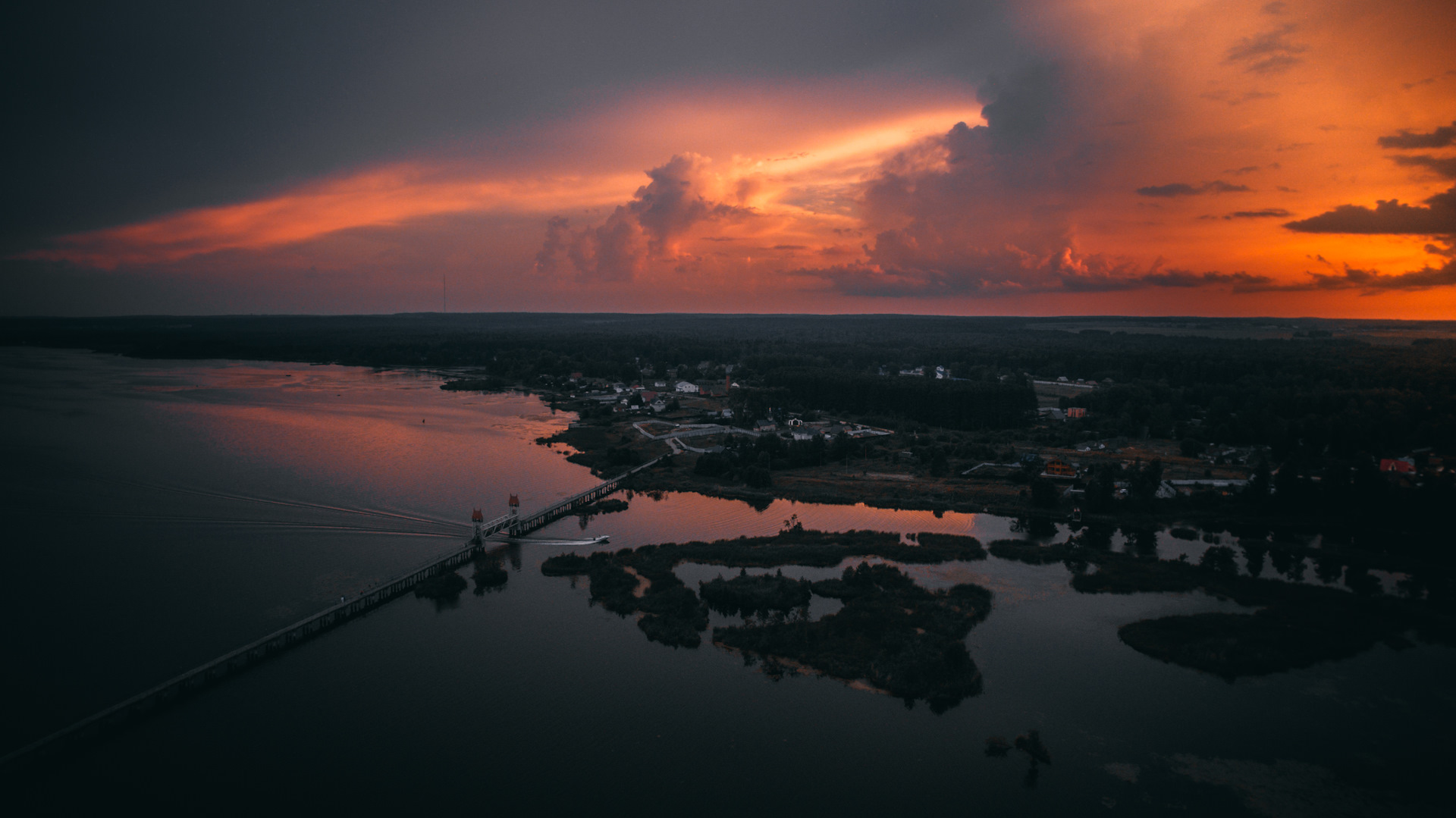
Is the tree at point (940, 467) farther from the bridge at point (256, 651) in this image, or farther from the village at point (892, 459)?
the bridge at point (256, 651)

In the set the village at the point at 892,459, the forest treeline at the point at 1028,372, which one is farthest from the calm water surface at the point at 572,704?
the forest treeline at the point at 1028,372

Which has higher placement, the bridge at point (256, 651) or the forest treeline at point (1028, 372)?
the forest treeline at point (1028, 372)

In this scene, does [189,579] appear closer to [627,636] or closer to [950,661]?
[627,636]

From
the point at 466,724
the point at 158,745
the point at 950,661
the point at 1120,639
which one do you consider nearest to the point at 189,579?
the point at 158,745

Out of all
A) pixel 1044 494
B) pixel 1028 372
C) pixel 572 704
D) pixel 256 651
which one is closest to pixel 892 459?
pixel 1044 494

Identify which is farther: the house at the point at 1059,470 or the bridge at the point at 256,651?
the house at the point at 1059,470
